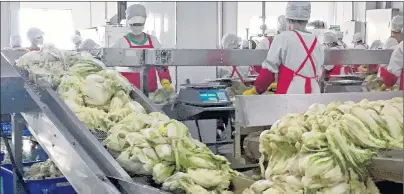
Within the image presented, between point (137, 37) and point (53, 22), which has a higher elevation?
point (53, 22)

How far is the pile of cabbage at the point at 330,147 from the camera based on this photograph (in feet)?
5.49

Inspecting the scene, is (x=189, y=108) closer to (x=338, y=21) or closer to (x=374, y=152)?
(x=374, y=152)

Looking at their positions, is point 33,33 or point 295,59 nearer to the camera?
point 295,59

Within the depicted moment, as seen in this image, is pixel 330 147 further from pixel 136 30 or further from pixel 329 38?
pixel 329 38

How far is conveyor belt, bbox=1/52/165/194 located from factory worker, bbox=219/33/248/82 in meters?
4.44

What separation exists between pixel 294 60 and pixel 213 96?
671 mm

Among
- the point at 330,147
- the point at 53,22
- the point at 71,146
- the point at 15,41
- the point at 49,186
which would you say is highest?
the point at 53,22

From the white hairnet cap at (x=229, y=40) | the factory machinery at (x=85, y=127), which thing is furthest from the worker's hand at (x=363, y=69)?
the factory machinery at (x=85, y=127)

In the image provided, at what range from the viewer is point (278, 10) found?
13.4 meters

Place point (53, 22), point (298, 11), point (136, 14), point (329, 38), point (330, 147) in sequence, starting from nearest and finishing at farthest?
point (330, 147) → point (298, 11) → point (136, 14) → point (329, 38) → point (53, 22)

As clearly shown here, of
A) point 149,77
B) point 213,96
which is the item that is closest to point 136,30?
point 149,77

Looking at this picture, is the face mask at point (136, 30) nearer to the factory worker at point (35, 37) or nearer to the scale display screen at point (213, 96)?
the scale display screen at point (213, 96)

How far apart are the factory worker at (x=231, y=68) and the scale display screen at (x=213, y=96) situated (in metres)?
2.73

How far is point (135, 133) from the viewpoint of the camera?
2.36 meters
